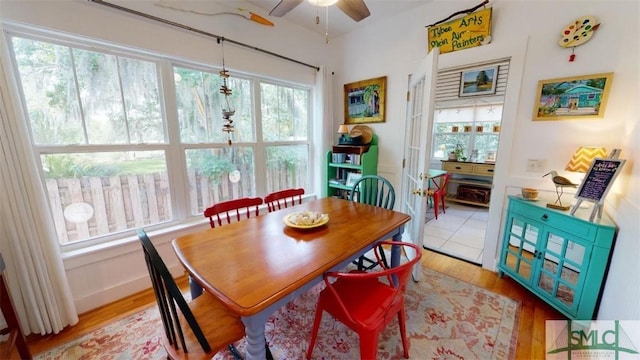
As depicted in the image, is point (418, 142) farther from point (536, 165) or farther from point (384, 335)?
point (384, 335)

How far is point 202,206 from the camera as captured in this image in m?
2.40

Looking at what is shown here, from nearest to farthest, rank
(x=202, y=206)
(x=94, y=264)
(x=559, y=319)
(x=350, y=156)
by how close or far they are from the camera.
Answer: (x=559, y=319) < (x=94, y=264) < (x=202, y=206) < (x=350, y=156)

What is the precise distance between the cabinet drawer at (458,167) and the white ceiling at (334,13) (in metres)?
3.07

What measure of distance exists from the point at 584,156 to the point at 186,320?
262 centimetres

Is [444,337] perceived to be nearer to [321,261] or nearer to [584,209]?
[321,261]

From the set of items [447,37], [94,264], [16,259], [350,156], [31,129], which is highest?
[447,37]

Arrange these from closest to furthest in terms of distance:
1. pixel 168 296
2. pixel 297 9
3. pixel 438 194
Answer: pixel 168 296 < pixel 297 9 < pixel 438 194

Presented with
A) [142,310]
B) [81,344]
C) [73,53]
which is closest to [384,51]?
[73,53]

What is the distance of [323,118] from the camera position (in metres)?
3.11

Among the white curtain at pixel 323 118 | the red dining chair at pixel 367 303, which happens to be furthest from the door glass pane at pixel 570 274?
the white curtain at pixel 323 118

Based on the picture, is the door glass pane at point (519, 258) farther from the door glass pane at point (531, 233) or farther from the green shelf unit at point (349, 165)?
the green shelf unit at point (349, 165)

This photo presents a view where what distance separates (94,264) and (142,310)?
50 centimetres

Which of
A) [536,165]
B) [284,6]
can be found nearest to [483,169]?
[536,165]

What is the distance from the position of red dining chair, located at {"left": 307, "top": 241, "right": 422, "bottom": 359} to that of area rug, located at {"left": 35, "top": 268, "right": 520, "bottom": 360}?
147mm
